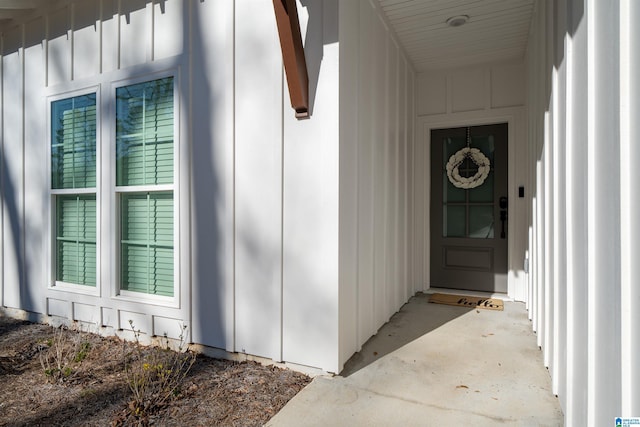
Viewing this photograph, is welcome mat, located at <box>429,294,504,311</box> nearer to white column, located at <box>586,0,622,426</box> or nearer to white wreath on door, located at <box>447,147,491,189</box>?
white wreath on door, located at <box>447,147,491,189</box>

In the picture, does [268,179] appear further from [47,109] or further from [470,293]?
[470,293]

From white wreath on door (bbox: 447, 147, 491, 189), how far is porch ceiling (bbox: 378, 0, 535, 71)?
1056mm

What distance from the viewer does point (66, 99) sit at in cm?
351

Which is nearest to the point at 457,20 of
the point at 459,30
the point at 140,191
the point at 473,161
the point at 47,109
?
the point at 459,30

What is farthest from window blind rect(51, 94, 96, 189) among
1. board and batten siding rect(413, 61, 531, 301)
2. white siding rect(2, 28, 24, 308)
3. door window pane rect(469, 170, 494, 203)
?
door window pane rect(469, 170, 494, 203)

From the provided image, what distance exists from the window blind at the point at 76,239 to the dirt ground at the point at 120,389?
2.44 feet

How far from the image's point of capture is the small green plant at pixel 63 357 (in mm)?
2428

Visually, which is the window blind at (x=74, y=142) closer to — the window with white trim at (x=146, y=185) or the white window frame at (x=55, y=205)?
the white window frame at (x=55, y=205)

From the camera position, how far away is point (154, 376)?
238 centimetres

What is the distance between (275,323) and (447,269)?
2.78 metres

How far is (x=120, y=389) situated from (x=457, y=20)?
4.00m

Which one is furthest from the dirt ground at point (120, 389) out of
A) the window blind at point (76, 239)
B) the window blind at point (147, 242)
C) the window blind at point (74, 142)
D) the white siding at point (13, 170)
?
the window blind at point (74, 142)

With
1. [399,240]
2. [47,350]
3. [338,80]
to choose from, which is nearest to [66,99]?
[47,350]

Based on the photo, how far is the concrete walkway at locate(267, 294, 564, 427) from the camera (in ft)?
6.14
